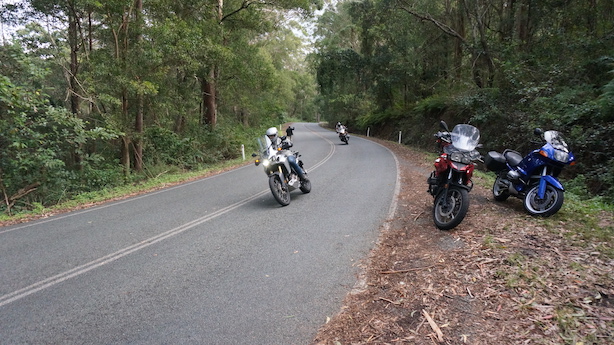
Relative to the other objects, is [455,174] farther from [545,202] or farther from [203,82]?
[203,82]

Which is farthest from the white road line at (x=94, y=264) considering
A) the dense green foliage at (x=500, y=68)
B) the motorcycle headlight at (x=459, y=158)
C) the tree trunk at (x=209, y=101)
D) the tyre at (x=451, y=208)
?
the tree trunk at (x=209, y=101)

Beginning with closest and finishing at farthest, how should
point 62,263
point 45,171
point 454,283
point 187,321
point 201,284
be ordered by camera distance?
point 187,321, point 454,283, point 201,284, point 62,263, point 45,171

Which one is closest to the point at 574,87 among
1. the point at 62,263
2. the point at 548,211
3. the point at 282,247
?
the point at 548,211

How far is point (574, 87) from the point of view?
948 centimetres

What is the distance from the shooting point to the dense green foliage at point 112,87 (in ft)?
31.9

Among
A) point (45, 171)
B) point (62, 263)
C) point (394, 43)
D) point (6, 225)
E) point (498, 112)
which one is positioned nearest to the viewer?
point (62, 263)

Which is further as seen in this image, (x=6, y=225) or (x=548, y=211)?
(x=6, y=225)

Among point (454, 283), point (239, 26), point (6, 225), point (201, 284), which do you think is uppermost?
point (239, 26)

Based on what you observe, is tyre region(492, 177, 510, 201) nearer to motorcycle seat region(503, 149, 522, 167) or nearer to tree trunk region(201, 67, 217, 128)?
motorcycle seat region(503, 149, 522, 167)

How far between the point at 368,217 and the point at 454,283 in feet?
9.08

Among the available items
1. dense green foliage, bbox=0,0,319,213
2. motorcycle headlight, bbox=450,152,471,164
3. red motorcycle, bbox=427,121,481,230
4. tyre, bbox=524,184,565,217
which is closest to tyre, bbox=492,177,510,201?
tyre, bbox=524,184,565,217

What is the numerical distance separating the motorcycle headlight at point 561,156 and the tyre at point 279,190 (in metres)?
4.92

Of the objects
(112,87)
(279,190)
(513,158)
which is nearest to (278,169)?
(279,190)

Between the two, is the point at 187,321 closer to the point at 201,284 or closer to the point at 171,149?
the point at 201,284
